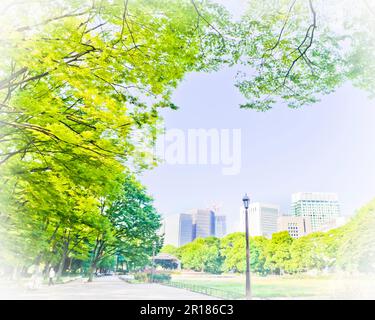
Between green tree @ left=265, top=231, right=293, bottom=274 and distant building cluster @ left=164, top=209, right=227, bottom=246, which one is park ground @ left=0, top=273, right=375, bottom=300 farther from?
distant building cluster @ left=164, top=209, right=227, bottom=246

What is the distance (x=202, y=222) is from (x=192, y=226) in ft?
10.2

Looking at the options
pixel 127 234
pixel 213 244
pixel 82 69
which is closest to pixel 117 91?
pixel 82 69

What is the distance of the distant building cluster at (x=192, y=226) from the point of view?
70438 mm

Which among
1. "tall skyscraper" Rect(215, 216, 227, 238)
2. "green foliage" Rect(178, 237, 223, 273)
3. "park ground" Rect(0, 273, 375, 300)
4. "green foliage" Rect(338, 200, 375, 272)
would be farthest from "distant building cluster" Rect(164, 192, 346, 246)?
"tall skyscraper" Rect(215, 216, 227, 238)

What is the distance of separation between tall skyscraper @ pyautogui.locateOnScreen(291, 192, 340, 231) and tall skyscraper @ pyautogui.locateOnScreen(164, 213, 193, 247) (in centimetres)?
3457

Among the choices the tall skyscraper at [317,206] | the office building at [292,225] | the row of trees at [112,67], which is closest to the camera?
the row of trees at [112,67]

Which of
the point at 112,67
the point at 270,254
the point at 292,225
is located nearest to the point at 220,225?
the point at 292,225

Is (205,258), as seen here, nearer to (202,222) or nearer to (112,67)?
(112,67)

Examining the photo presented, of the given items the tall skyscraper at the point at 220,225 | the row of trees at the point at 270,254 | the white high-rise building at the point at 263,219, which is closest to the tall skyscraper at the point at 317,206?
the white high-rise building at the point at 263,219

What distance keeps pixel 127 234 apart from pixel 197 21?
15.1 metres

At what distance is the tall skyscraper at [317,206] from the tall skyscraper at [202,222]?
38.5 m

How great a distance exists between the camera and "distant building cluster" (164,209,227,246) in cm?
7044

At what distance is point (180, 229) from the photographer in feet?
242

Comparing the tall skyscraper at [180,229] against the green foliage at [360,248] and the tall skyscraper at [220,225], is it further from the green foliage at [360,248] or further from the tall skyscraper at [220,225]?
the green foliage at [360,248]
